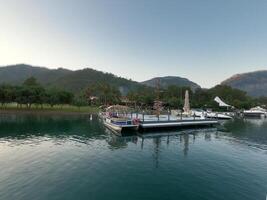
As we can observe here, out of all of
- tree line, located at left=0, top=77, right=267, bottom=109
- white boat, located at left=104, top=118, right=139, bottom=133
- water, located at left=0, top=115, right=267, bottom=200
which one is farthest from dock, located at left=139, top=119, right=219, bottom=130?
water, located at left=0, top=115, right=267, bottom=200

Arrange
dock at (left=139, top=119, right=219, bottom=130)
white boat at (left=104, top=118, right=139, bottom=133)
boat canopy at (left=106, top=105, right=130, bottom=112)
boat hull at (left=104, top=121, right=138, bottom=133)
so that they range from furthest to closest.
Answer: boat canopy at (left=106, top=105, right=130, bottom=112) → dock at (left=139, top=119, right=219, bottom=130) → white boat at (left=104, top=118, right=139, bottom=133) → boat hull at (left=104, top=121, right=138, bottom=133)

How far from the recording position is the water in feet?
70.9

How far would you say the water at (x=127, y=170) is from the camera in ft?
70.9

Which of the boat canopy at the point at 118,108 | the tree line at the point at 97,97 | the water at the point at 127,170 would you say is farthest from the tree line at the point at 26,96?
the water at the point at 127,170

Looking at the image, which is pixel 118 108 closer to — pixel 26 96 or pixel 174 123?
pixel 174 123

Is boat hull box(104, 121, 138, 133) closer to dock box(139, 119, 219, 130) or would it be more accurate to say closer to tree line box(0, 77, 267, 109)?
dock box(139, 119, 219, 130)

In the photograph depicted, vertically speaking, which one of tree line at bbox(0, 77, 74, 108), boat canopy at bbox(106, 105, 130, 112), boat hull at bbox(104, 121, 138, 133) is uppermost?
tree line at bbox(0, 77, 74, 108)

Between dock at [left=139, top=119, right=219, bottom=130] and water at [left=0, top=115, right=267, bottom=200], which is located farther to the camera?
dock at [left=139, top=119, right=219, bottom=130]

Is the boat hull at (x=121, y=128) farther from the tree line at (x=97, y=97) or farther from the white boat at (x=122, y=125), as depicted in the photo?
the tree line at (x=97, y=97)

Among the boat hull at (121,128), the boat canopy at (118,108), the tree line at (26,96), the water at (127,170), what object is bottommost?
the water at (127,170)

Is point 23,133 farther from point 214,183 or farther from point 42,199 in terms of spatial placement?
point 214,183

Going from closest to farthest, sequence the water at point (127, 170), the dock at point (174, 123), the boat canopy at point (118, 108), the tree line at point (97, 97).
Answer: the water at point (127, 170) < the dock at point (174, 123) < the boat canopy at point (118, 108) < the tree line at point (97, 97)

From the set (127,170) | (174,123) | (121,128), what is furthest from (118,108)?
(127,170)

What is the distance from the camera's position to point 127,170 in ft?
92.6
